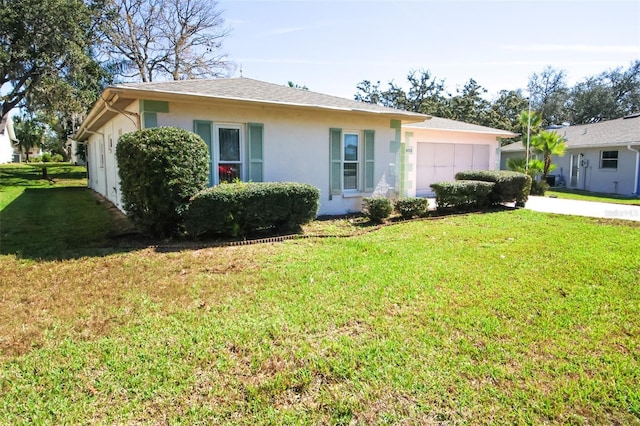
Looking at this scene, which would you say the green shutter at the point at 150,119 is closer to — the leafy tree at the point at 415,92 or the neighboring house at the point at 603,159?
the neighboring house at the point at 603,159

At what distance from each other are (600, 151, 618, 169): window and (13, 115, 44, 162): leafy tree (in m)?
62.2

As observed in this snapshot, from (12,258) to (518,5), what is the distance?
11.8m

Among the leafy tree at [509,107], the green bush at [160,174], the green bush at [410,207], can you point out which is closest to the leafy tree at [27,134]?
the leafy tree at [509,107]

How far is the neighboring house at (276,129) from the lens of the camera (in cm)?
830

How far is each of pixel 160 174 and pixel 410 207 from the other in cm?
620

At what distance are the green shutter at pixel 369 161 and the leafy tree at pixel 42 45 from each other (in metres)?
17.9

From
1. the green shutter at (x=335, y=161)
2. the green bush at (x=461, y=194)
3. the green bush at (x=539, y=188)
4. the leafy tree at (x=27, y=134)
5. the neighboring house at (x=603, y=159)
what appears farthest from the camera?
the leafy tree at (x=27, y=134)

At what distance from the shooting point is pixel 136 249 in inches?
267

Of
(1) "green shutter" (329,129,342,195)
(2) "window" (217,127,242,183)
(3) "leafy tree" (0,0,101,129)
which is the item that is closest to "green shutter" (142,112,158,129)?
(2) "window" (217,127,242,183)

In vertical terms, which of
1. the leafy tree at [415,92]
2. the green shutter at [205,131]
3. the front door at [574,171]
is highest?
the leafy tree at [415,92]

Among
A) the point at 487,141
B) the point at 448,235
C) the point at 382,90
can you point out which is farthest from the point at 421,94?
the point at 448,235

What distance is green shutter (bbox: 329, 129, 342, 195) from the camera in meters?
10.5

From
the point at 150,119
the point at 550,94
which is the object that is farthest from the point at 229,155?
the point at 550,94

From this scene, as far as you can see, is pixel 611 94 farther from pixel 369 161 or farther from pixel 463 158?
pixel 369 161
